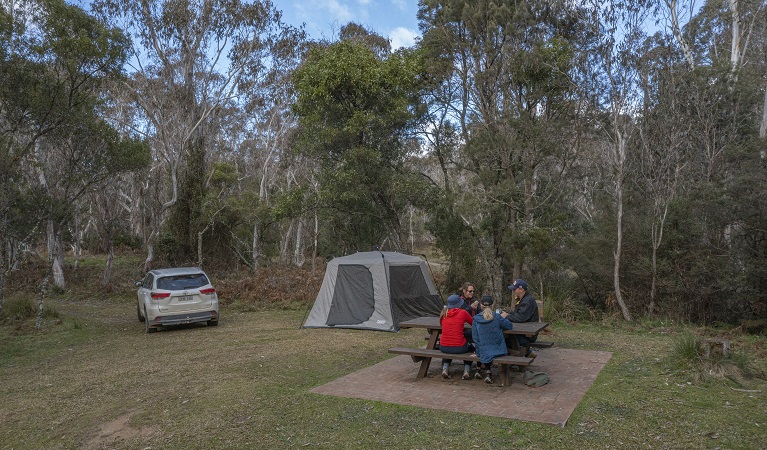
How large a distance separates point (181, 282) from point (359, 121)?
6152 millimetres

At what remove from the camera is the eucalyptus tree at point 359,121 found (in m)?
15.3

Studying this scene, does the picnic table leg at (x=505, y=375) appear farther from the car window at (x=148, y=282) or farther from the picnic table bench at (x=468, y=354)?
the car window at (x=148, y=282)

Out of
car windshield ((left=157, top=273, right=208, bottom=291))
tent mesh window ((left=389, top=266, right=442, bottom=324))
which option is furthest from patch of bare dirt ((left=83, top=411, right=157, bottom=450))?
tent mesh window ((left=389, top=266, right=442, bottom=324))

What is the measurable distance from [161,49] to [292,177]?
421 inches

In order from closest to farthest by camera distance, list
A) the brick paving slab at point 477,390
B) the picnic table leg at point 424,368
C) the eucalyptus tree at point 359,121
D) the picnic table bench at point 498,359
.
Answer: the brick paving slab at point 477,390
the picnic table bench at point 498,359
the picnic table leg at point 424,368
the eucalyptus tree at point 359,121

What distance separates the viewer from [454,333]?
750cm

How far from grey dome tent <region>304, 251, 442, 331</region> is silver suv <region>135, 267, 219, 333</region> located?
234 centimetres

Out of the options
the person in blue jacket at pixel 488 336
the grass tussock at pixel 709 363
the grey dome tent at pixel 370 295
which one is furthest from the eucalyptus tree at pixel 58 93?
the grass tussock at pixel 709 363

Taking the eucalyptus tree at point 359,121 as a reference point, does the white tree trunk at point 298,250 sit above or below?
below

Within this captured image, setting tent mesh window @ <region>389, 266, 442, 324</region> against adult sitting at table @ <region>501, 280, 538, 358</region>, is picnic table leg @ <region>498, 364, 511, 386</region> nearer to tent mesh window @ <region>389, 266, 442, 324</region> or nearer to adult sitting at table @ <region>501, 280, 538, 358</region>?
adult sitting at table @ <region>501, 280, 538, 358</region>

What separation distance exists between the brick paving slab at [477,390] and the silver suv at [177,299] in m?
5.72

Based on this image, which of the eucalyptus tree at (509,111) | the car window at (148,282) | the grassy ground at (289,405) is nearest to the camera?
the grassy ground at (289,405)

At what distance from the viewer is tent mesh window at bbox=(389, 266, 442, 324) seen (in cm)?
1255

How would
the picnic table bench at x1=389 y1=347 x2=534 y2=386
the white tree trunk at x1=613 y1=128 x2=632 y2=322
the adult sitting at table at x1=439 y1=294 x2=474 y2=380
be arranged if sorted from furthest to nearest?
the white tree trunk at x1=613 y1=128 x2=632 y2=322 < the adult sitting at table at x1=439 y1=294 x2=474 y2=380 < the picnic table bench at x1=389 y1=347 x2=534 y2=386
